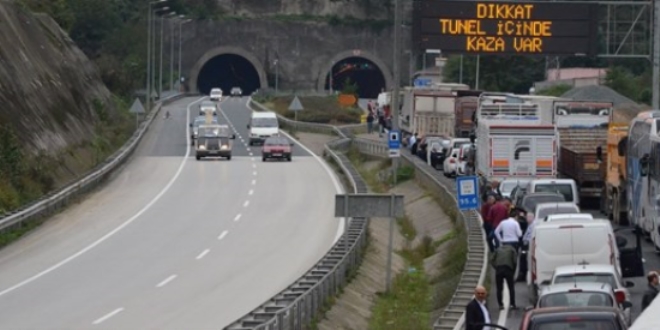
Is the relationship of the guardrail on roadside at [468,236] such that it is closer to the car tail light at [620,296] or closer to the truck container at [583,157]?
the car tail light at [620,296]

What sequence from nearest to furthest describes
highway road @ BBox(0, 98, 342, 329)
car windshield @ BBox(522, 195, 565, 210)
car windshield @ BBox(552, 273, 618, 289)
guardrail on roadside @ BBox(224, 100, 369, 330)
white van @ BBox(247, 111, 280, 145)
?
guardrail on roadside @ BBox(224, 100, 369, 330), car windshield @ BBox(552, 273, 618, 289), highway road @ BBox(0, 98, 342, 329), car windshield @ BBox(522, 195, 565, 210), white van @ BBox(247, 111, 280, 145)

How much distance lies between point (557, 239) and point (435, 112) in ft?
160

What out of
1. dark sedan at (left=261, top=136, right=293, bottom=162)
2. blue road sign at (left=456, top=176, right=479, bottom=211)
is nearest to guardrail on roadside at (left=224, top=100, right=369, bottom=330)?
blue road sign at (left=456, top=176, right=479, bottom=211)

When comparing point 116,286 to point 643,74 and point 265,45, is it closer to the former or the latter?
point 643,74

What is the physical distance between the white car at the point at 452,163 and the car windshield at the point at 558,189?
1662 centimetres

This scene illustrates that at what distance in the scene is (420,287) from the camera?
112ft

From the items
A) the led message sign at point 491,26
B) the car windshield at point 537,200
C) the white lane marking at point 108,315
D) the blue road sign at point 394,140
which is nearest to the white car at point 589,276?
the white lane marking at point 108,315

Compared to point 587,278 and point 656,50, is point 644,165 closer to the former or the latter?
point 656,50

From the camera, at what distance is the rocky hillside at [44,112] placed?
48469mm

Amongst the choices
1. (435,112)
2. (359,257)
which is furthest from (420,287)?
(435,112)

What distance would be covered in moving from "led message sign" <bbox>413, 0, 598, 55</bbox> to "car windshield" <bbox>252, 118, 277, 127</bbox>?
128 ft

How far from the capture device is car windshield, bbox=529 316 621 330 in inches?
667

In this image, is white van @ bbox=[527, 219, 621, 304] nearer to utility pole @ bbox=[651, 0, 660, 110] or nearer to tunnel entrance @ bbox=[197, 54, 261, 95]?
utility pole @ bbox=[651, 0, 660, 110]

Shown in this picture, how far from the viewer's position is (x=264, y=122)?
278 feet
